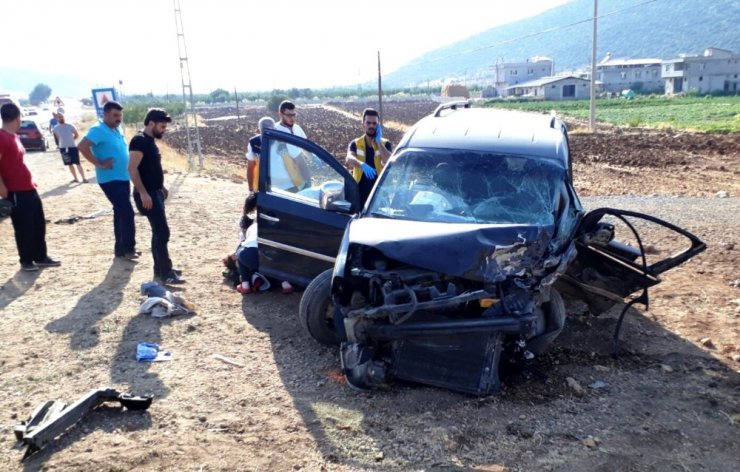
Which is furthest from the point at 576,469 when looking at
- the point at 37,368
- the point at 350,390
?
the point at 37,368

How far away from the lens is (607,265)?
6.11 metres

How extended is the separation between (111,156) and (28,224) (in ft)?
4.11

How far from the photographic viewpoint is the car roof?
5645 mm

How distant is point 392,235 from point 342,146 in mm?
28355

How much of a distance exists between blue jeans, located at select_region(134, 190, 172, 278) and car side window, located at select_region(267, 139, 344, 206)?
1634 mm

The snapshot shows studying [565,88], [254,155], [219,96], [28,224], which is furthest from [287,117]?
[219,96]

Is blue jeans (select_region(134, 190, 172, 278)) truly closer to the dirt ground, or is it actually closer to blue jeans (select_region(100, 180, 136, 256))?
the dirt ground

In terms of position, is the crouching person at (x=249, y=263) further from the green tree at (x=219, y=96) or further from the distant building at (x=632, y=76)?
the green tree at (x=219, y=96)

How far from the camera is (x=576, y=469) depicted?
3.75m

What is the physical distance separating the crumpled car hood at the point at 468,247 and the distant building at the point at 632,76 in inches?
4784

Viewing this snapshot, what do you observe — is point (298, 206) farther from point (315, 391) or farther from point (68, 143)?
point (68, 143)

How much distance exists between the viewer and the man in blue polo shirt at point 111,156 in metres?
7.71

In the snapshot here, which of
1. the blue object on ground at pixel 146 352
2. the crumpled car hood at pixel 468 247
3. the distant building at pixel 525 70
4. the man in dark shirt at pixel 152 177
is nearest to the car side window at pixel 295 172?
the man in dark shirt at pixel 152 177

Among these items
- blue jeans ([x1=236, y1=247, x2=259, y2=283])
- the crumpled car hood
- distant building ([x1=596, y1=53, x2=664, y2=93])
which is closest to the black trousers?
blue jeans ([x1=236, y1=247, x2=259, y2=283])
